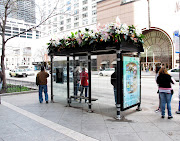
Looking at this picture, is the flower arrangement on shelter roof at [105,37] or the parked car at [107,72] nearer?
the flower arrangement on shelter roof at [105,37]

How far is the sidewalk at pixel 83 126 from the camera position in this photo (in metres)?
4.12

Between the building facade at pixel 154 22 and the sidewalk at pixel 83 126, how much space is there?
31043 millimetres

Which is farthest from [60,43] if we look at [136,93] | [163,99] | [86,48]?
[163,99]

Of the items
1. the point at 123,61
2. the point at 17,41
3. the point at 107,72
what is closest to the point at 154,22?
the point at 17,41

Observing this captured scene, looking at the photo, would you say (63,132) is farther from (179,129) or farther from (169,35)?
(169,35)

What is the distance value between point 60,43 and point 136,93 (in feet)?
12.6

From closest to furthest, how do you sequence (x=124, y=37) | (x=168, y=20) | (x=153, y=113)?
(x=124, y=37) < (x=153, y=113) < (x=168, y=20)

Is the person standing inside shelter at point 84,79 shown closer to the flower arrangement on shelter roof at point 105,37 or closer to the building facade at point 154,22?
the flower arrangement on shelter roof at point 105,37

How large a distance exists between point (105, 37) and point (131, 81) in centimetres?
184

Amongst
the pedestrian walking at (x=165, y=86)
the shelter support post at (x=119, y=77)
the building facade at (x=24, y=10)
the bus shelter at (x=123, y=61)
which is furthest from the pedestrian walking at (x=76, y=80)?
the building facade at (x=24, y=10)

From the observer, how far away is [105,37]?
5.39m

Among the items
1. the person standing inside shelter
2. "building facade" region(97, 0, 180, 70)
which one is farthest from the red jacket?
"building facade" region(97, 0, 180, 70)

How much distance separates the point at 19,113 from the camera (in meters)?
6.25

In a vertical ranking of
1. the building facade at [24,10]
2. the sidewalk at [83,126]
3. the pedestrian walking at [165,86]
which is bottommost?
the sidewalk at [83,126]
